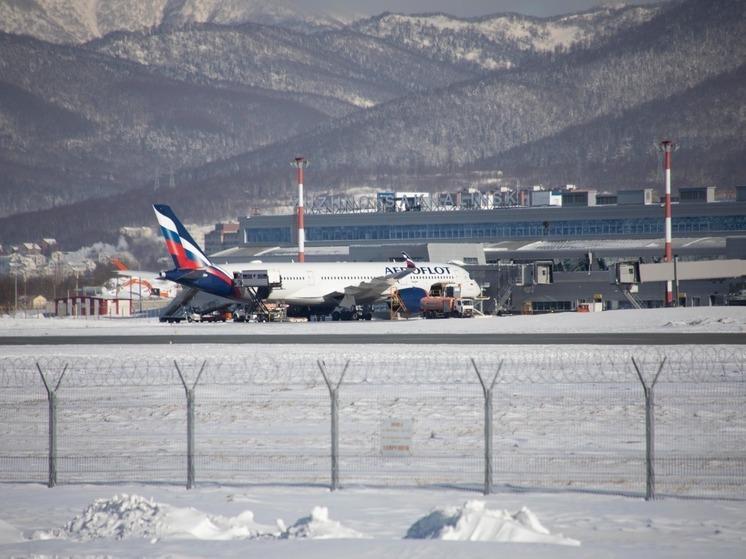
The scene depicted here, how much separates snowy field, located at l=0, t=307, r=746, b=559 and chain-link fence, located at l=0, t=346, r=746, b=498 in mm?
120

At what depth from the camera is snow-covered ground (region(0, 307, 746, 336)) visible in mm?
67562

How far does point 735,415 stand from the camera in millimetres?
30078

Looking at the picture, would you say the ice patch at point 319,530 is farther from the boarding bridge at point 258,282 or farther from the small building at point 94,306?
the small building at point 94,306

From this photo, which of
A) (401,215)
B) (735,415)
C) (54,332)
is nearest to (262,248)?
(401,215)

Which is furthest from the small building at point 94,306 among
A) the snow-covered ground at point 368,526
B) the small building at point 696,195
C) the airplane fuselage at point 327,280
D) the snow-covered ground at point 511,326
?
the snow-covered ground at point 368,526

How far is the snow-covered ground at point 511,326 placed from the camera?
222 feet

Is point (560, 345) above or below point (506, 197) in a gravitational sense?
below

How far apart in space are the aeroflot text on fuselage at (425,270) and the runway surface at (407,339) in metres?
29.4


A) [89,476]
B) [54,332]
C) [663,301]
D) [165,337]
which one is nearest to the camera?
[89,476]

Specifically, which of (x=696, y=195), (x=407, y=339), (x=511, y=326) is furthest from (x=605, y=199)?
(x=407, y=339)

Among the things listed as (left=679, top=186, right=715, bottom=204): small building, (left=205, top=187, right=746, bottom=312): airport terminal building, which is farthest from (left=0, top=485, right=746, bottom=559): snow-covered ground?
(left=679, top=186, right=715, bottom=204): small building

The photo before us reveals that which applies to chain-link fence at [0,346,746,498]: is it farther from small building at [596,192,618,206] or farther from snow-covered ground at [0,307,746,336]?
small building at [596,192,618,206]

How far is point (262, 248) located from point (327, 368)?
380ft

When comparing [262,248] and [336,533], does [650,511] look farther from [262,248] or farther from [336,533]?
[262,248]
